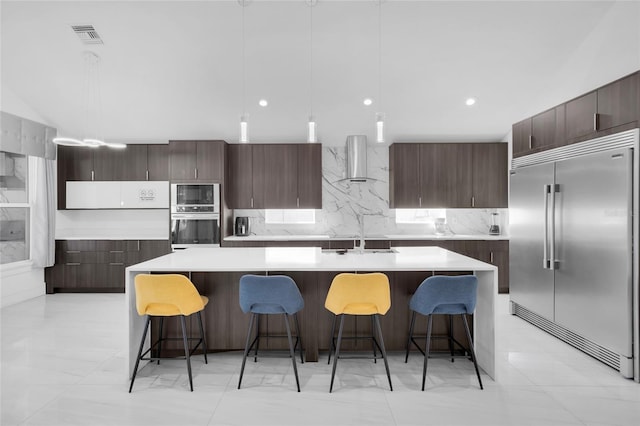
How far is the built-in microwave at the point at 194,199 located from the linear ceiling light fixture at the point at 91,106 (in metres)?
1.03

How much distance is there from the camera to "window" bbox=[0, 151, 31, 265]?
5.32 meters

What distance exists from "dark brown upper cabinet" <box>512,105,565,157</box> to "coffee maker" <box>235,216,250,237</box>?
3.92 metres

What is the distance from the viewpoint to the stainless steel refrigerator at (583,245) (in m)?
2.91

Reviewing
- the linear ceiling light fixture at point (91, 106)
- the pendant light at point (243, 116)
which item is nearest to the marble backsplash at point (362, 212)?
the pendant light at point (243, 116)

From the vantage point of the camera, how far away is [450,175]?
596cm

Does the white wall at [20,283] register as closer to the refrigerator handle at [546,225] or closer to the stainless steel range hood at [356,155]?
the stainless steel range hood at [356,155]

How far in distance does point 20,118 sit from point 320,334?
16.3 ft

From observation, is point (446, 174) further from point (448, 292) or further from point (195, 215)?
point (195, 215)

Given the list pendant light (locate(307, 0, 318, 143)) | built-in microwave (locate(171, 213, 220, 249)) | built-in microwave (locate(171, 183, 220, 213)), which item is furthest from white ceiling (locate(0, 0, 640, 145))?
built-in microwave (locate(171, 213, 220, 249))

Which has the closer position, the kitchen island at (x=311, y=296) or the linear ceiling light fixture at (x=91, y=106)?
the kitchen island at (x=311, y=296)

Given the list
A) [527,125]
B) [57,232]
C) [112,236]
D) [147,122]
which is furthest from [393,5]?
[57,232]

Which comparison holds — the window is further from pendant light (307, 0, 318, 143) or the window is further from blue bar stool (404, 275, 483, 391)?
blue bar stool (404, 275, 483, 391)

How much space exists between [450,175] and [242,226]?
3.33 metres

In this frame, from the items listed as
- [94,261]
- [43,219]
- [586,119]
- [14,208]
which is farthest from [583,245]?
[14,208]
